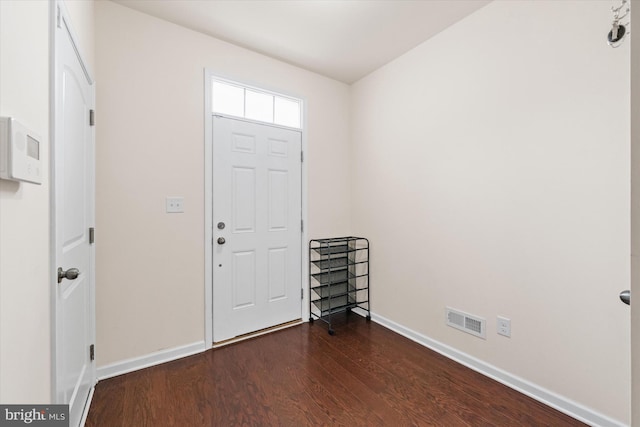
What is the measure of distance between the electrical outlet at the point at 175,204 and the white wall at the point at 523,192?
196 cm

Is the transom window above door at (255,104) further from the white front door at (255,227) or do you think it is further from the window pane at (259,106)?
the white front door at (255,227)

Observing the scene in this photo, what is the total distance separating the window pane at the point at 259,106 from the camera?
2.75 metres

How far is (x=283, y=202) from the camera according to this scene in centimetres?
292

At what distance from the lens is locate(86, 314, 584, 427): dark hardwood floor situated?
1.67m

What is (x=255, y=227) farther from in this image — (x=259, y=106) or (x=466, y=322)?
(x=466, y=322)

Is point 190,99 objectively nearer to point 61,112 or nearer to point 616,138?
point 61,112

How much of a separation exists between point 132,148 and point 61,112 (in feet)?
2.86

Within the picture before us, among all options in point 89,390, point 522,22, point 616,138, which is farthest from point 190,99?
point 616,138

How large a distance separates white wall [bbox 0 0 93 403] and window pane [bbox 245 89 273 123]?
67.6 inches

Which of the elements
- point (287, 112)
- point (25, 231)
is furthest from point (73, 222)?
point (287, 112)

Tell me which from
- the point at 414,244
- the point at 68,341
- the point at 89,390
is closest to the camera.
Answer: the point at 68,341

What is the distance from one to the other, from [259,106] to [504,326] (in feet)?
9.00

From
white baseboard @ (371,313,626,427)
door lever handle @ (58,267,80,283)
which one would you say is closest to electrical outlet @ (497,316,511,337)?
white baseboard @ (371,313,626,427)

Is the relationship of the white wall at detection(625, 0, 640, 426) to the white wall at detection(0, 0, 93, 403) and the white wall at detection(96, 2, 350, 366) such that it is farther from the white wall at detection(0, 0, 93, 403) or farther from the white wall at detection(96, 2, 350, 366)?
the white wall at detection(96, 2, 350, 366)
